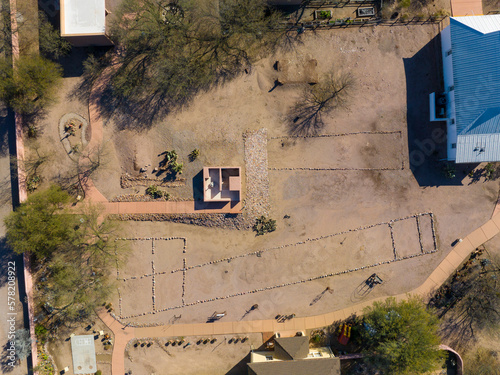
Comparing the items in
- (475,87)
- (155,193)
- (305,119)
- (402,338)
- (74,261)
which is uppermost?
(475,87)

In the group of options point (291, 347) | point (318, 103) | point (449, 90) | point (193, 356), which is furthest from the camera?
point (318, 103)

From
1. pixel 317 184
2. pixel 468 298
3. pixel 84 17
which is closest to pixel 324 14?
pixel 317 184

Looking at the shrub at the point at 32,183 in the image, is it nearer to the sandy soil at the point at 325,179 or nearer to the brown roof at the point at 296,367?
the sandy soil at the point at 325,179

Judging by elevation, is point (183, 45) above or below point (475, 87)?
above

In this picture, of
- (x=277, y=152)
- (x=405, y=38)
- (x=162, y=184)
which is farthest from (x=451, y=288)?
(x=162, y=184)

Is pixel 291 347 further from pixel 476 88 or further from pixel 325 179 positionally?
pixel 476 88

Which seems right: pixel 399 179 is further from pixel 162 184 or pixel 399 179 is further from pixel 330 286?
pixel 162 184
